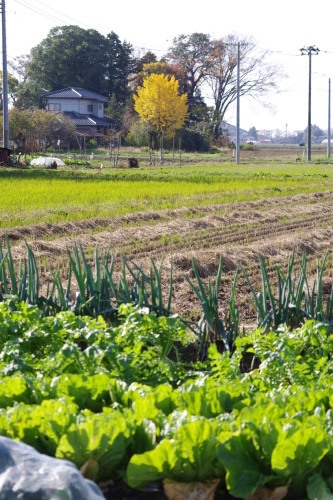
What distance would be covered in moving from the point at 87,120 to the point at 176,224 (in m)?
49.8

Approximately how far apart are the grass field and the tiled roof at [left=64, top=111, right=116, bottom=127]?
40900 mm

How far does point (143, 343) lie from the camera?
3.50 meters

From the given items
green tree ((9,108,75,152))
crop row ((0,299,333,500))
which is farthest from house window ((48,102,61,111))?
crop row ((0,299,333,500))

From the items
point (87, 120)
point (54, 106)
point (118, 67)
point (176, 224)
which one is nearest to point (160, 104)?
point (87, 120)

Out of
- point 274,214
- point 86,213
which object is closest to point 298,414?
point 86,213

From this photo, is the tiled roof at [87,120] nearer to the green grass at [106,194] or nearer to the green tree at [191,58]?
the green tree at [191,58]

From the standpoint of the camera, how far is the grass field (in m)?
8.93

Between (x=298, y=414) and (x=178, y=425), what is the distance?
43 cm

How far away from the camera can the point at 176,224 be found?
11961 mm

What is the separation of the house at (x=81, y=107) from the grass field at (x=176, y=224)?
40.5m

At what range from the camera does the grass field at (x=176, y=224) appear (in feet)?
29.3

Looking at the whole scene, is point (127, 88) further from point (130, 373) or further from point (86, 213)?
point (130, 373)

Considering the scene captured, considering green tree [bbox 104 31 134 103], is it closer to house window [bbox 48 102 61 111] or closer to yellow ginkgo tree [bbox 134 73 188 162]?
house window [bbox 48 102 61 111]

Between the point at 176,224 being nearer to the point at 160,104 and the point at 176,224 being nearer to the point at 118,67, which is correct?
the point at 160,104
